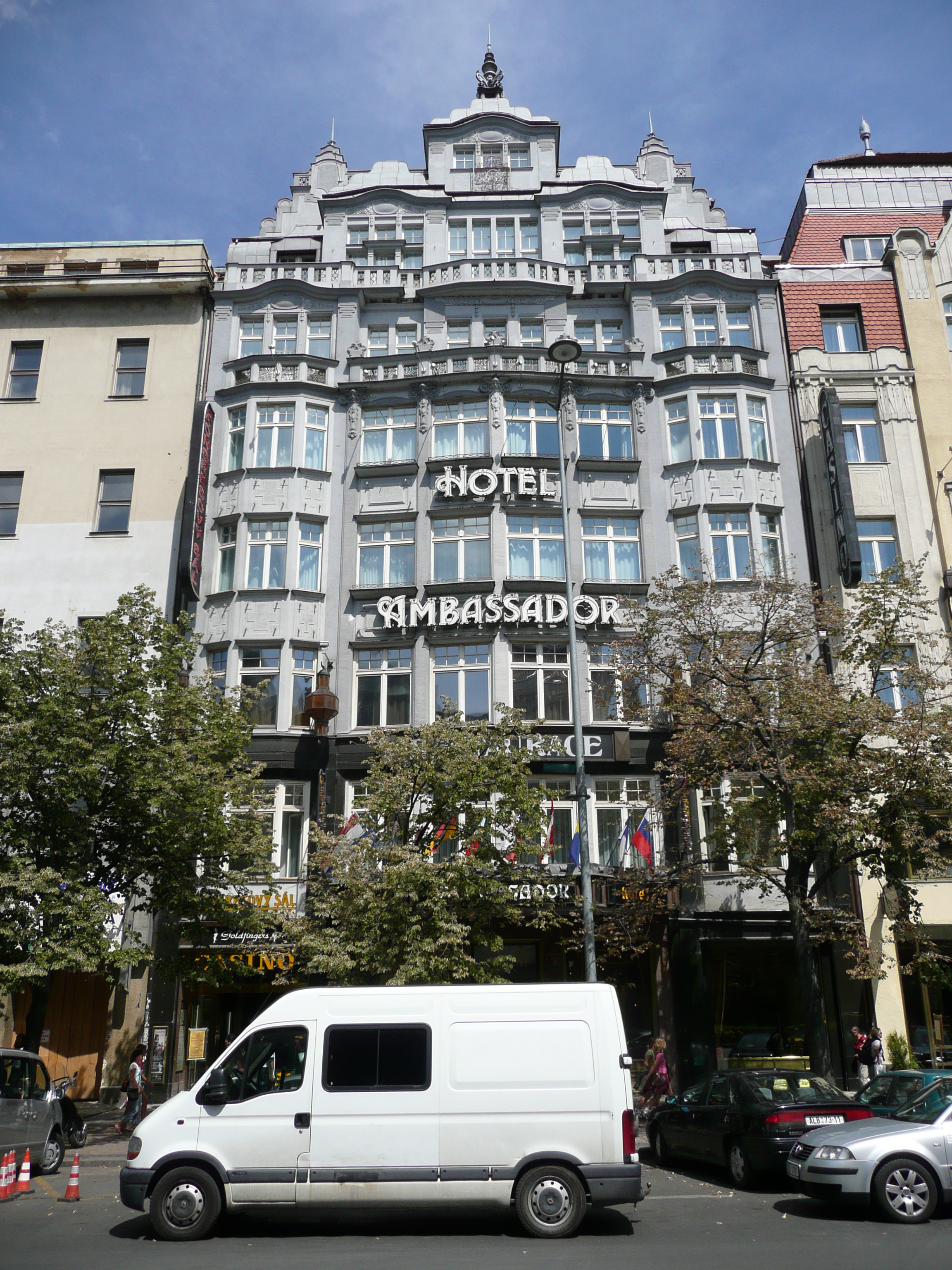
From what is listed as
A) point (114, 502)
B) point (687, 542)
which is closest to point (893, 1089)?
point (687, 542)

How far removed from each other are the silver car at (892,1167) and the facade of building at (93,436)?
18.1 metres

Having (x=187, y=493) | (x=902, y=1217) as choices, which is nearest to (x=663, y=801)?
(x=902, y=1217)

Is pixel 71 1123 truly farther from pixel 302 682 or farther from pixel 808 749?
pixel 808 749

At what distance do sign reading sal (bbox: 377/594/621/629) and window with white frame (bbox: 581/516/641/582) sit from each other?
102 cm

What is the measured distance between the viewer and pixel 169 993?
77.7 feet

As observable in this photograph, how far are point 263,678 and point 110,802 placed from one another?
24.5 ft

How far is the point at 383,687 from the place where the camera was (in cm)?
2625

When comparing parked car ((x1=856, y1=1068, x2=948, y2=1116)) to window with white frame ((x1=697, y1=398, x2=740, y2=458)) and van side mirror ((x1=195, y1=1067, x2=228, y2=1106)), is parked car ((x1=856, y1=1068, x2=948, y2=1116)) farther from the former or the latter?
window with white frame ((x1=697, y1=398, x2=740, y2=458))

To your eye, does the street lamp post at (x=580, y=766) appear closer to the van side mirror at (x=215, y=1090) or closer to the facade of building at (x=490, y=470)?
the facade of building at (x=490, y=470)

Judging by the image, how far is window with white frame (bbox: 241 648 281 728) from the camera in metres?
25.5

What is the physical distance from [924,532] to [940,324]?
7.11 meters

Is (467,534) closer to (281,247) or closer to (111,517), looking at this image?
(111,517)

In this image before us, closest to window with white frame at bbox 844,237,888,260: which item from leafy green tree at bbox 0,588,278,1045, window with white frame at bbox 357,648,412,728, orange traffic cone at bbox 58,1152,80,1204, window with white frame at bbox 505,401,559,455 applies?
window with white frame at bbox 505,401,559,455

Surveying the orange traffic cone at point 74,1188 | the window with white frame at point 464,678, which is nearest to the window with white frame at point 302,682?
the window with white frame at point 464,678
